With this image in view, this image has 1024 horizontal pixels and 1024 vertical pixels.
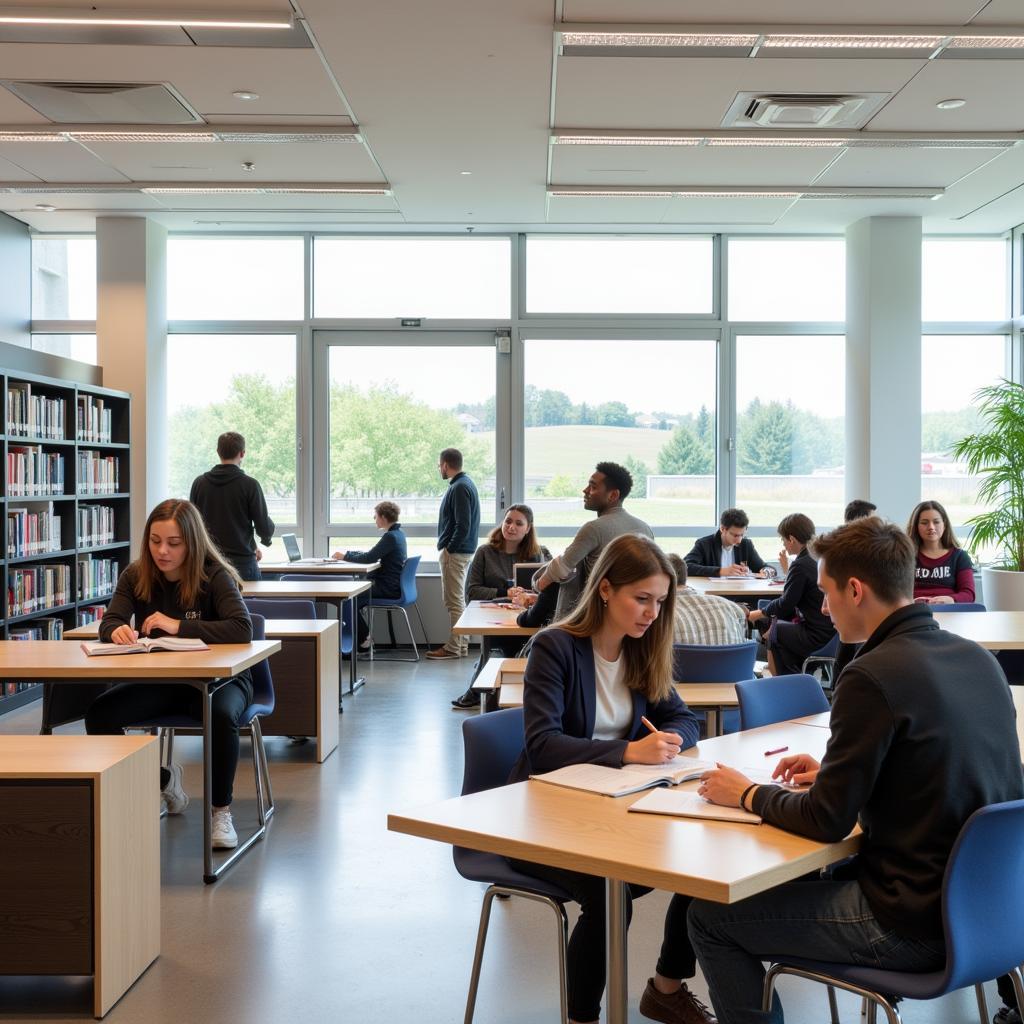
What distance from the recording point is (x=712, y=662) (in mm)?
4320

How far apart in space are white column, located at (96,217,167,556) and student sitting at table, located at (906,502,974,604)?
6250 mm

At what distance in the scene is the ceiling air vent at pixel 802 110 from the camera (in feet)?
20.4

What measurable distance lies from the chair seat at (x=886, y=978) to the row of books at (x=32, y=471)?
20.1 ft

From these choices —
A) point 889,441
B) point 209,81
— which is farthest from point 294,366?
point 889,441

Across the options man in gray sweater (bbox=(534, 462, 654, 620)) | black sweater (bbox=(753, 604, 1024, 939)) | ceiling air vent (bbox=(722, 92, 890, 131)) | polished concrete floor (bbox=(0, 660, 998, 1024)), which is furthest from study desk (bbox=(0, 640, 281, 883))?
ceiling air vent (bbox=(722, 92, 890, 131))

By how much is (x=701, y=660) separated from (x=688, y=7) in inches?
118

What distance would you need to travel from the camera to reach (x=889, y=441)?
915 centimetres

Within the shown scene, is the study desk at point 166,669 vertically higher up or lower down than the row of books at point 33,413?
lower down

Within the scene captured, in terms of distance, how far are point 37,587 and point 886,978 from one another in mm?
6577

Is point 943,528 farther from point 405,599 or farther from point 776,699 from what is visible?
point 405,599

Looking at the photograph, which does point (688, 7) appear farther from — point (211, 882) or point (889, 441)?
point (889, 441)

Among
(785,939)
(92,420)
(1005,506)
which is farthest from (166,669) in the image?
(1005,506)

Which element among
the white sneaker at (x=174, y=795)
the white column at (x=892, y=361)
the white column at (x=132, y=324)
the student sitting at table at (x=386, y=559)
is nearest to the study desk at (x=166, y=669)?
the white sneaker at (x=174, y=795)

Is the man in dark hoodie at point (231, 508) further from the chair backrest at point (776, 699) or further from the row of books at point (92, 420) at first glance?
the chair backrest at point (776, 699)
